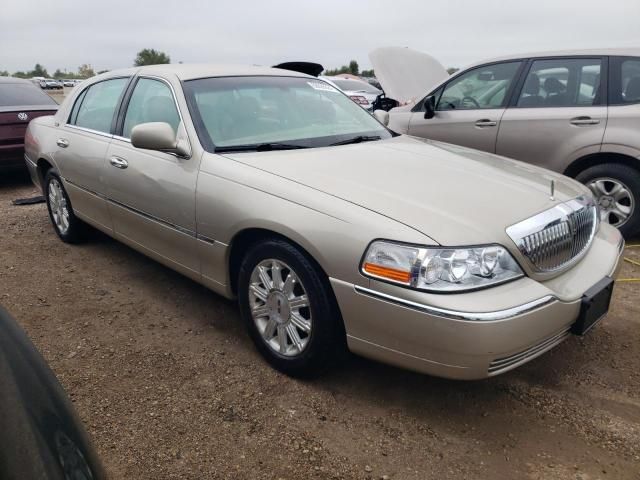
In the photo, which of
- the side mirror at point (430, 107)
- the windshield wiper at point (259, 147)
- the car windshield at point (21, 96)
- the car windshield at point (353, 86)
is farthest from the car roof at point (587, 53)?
the car windshield at point (353, 86)

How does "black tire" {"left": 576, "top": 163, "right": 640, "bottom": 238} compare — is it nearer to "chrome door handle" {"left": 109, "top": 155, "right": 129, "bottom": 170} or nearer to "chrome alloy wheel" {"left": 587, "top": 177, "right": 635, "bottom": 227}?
"chrome alloy wheel" {"left": 587, "top": 177, "right": 635, "bottom": 227}

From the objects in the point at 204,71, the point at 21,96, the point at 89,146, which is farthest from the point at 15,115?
the point at 204,71

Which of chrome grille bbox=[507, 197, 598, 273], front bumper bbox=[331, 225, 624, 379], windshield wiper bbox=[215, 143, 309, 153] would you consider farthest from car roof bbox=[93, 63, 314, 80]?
chrome grille bbox=[507, 197, 598, 273]

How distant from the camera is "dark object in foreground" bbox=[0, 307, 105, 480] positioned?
93cm

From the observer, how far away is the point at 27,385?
1.05 meters

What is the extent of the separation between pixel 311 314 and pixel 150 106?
199cm

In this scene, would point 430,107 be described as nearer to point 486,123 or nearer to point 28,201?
point 486,123

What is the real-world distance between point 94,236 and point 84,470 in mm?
4286

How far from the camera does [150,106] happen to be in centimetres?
366

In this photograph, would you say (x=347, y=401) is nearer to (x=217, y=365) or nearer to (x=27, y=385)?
(x=217, y=365)

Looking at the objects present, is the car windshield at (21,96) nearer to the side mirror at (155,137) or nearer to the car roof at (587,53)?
the side mirror at (155,137)

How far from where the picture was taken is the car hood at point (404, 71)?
6.53m

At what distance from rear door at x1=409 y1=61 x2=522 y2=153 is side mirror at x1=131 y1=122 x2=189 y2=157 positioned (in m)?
3.36

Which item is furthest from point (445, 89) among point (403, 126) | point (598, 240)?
point (598, 240)
